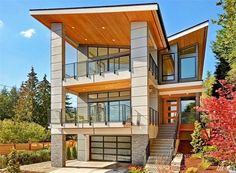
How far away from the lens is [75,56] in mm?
22828

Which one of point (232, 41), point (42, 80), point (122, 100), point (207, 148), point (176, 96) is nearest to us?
point (232, 41)

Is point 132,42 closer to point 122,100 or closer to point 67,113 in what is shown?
point 122,100

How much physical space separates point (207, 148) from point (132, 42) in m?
7.65

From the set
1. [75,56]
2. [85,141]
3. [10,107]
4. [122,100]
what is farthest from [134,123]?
[10,107]

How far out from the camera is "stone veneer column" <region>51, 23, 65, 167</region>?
1950cm

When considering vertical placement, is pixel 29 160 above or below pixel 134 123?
below

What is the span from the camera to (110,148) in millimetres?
22297

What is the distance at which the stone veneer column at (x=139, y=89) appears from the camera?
56.7 feet

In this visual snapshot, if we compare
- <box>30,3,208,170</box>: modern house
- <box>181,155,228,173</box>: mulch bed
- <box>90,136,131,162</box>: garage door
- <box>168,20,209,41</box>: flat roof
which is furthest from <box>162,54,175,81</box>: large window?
<box>181,155,228,173</box>: mulch bed

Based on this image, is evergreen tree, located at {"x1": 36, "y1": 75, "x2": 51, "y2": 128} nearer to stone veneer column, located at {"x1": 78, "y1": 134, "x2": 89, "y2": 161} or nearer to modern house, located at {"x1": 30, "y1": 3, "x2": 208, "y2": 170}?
stone veneer column, located at {"x1": 78, "y1": 134, "x2": 89, "y2": 161}

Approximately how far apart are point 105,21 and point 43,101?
3078 centimetres

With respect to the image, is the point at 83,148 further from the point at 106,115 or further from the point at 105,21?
the point at 105,21

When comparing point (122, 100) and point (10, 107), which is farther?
point (10, 107)

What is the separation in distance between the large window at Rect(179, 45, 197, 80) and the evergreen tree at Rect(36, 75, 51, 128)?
2719 centimetres
